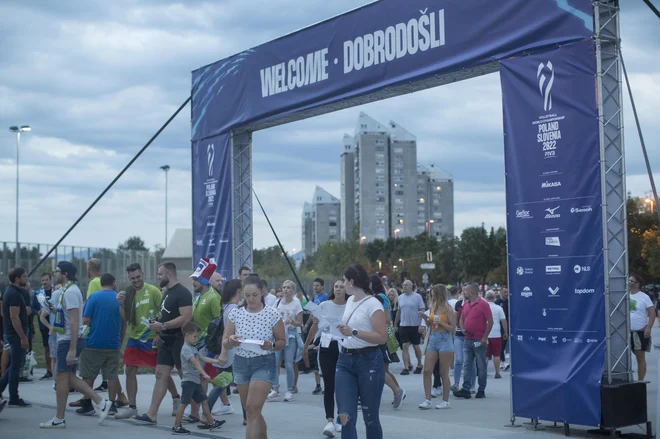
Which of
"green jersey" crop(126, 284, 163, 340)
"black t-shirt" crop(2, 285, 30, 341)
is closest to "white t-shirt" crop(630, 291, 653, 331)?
"green jersey" crop(126, 284, 163, 340)

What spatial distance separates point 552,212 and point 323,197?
161 m

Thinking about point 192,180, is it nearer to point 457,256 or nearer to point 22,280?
point 22,280

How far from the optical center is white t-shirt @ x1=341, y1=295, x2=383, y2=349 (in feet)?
22.2

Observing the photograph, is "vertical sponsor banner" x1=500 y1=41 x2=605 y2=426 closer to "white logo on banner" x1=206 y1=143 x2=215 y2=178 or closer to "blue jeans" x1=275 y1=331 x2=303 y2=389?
"blue jeans" x1=275 y1=331 x2=303 y2=389

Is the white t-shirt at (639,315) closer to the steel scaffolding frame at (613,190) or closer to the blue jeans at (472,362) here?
the blue jeans at (472,362)

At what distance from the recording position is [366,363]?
22.2 ft

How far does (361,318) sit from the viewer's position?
678 cm

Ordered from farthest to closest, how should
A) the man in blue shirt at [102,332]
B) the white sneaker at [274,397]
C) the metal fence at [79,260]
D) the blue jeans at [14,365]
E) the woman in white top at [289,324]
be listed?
the metal fence at [79,260] < the woman in white top at [289,324] < the white sneaker at [274,397] < the blue jeans at [14,365] < the man in blue shirt at [102,332]

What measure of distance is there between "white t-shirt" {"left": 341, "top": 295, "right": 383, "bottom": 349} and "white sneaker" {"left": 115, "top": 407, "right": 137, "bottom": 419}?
484 cm

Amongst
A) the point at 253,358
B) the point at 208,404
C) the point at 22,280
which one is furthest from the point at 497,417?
the point at 22,280

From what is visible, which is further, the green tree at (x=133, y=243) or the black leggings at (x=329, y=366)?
the green tree at (x=133, y=243)

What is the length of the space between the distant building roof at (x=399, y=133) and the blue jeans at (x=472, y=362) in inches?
5003

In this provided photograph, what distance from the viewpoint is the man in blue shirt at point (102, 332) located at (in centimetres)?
1001

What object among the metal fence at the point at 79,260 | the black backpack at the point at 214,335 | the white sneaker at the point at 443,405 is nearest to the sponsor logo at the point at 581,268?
the white sneaker at the point at 443,405
